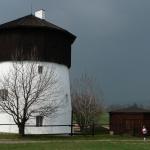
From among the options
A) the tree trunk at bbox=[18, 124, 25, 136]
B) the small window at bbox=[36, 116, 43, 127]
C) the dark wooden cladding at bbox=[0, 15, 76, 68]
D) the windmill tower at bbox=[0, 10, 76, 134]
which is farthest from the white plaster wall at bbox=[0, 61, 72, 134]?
the tree trunk at bbox=[18, 124, 25, 136]

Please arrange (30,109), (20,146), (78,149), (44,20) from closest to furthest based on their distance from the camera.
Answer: (78,149) → (20,146) → (30,109) → (44,20)

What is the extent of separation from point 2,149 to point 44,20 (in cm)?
2132

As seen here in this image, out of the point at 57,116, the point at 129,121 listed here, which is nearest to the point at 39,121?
the point at 57,116

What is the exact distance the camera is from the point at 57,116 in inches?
1662

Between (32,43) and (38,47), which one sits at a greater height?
(32,43)

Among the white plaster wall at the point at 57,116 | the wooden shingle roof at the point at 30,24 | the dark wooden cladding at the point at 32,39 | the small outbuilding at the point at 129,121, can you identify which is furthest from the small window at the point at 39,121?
the wooden shingle roof at the point at 30,24

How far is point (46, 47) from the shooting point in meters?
41.6

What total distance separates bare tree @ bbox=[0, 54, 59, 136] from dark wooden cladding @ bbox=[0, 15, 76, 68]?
945mm

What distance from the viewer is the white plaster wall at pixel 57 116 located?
4091cm

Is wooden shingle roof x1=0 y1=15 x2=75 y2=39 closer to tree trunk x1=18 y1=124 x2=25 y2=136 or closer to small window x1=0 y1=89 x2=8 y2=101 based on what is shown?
small window x1=0 y1=89 x2=8 y2=101

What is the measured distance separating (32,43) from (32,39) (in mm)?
350

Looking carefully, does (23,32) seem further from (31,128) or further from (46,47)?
(31,128)

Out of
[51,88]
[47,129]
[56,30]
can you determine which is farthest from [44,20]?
Result: [47,129]

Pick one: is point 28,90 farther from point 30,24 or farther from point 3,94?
point 30,24
